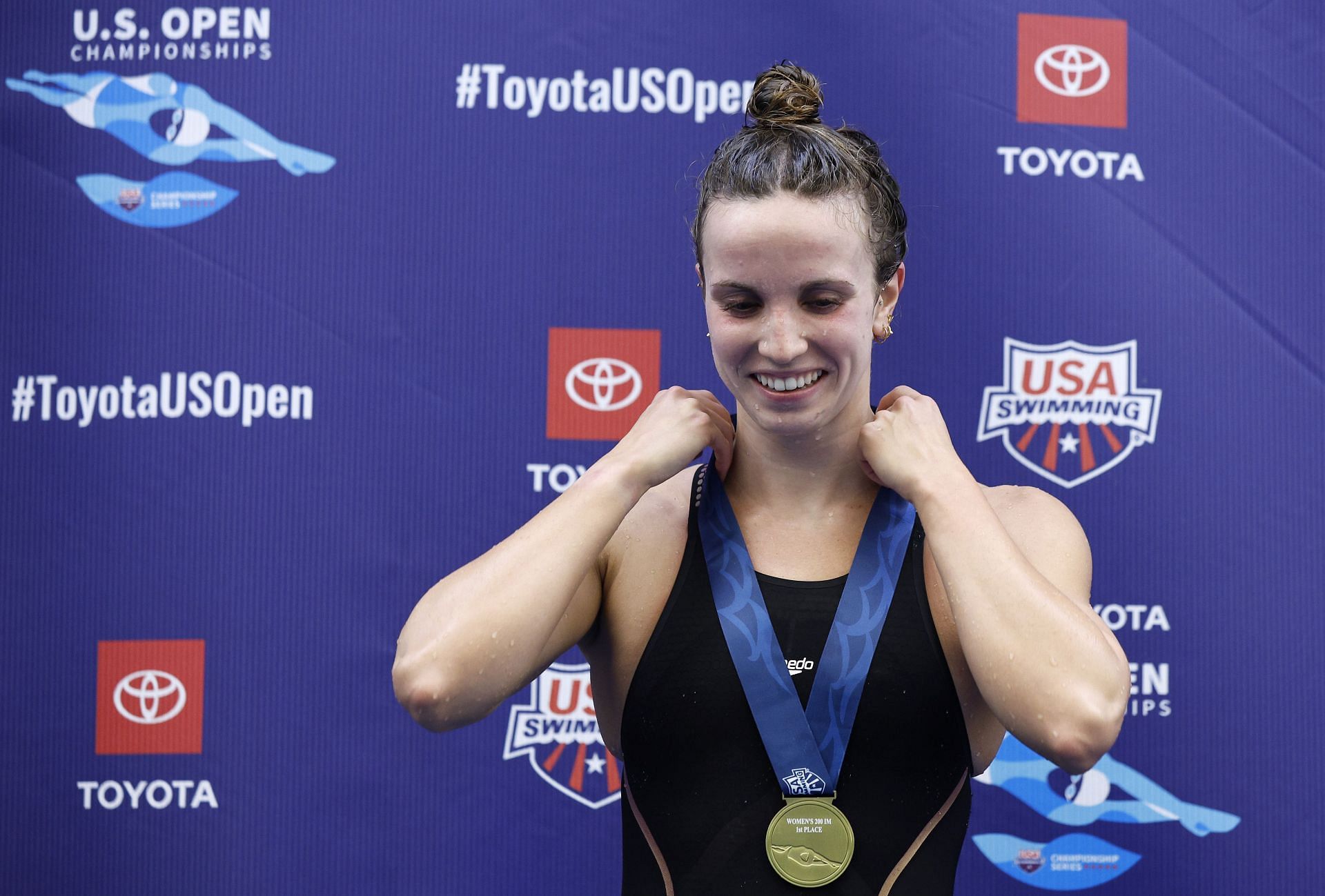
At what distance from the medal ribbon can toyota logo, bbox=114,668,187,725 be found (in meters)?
1.45

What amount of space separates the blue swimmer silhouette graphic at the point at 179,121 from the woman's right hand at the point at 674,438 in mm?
1294

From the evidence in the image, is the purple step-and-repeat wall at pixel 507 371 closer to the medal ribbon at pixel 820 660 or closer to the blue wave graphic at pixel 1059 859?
the blue wave graphic at pixel 1059 859

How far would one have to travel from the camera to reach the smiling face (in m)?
1.21

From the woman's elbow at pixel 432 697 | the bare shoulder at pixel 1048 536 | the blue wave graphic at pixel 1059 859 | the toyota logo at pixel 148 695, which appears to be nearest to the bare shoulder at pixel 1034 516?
the bare shoulder at pixel 1048 536

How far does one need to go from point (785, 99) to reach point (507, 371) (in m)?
1.11

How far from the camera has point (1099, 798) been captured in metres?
2.31

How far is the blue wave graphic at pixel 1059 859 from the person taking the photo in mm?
2297

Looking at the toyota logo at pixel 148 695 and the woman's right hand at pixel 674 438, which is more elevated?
the woman's right hand at pixel 674 438

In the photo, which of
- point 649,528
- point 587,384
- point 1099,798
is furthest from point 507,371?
point 1099,798

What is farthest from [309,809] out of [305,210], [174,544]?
[305,210]

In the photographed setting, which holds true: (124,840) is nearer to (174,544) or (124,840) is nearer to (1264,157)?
(174,544)

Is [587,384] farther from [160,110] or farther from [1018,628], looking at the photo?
[1018,628]

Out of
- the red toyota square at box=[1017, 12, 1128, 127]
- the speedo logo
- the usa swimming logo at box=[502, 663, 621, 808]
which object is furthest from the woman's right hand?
the red toyota square at box=[1017, 12, 1128, 127]

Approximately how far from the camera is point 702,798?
49.4 inches
